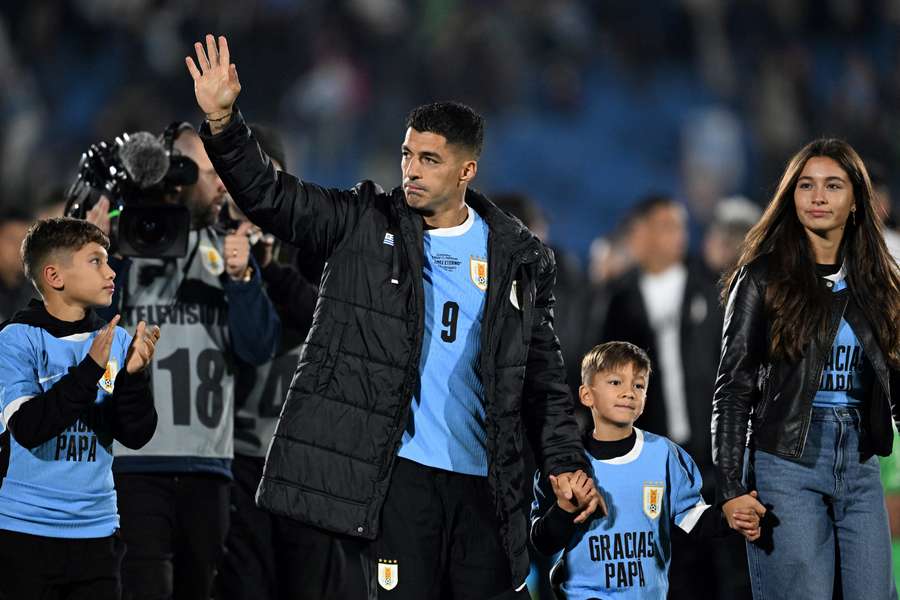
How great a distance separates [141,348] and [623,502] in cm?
174

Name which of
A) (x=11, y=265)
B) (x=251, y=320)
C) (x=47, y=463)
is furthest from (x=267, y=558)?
(x=11, y=265)

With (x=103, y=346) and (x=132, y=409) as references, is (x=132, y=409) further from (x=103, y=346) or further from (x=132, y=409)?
(x=103, y=346)

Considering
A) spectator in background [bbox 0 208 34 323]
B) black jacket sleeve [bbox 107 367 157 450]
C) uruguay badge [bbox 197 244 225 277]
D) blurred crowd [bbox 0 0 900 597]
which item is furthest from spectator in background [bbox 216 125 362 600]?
blurred crowd [bbox 0 0 900 597]

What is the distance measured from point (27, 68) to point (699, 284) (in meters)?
8.82

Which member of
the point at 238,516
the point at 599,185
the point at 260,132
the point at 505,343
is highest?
the point at 599,185

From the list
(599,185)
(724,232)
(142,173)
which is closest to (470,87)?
A: (599,185)

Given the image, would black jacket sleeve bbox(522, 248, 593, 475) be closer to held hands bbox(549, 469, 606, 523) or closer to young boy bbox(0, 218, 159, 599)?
held hands bbox(549, 469, 606, 523)

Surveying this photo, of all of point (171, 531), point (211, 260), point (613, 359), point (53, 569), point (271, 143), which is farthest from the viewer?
point (271, 143)

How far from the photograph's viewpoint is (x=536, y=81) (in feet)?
48.0

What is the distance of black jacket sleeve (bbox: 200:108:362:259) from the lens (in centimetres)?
400

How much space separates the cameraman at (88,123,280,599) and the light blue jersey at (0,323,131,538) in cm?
60

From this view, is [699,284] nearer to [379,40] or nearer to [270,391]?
[270,391]

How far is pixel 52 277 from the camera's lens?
4.59m

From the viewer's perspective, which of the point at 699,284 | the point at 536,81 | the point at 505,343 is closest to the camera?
the point at 505,343
